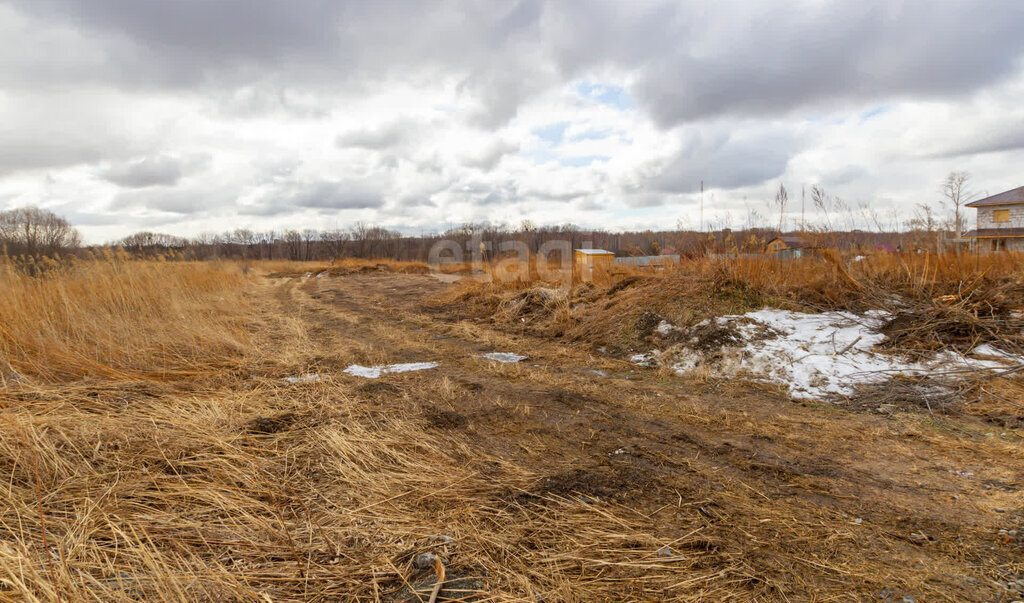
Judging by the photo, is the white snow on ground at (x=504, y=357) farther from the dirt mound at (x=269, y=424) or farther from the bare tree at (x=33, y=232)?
the bare tree at (x=33, y=232)

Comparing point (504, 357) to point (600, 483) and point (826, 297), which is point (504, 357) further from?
point (826, 297)

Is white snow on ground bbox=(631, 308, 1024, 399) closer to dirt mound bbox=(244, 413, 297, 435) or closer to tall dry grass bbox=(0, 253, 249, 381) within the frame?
dirt mound bbox=(244, 413, 297, 435)

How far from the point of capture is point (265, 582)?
184 centimetres

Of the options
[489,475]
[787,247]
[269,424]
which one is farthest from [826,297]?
[269,424]

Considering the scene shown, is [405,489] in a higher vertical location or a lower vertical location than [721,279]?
lower

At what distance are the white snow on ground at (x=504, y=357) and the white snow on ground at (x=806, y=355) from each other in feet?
5.19

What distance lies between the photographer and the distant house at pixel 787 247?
7168 mm

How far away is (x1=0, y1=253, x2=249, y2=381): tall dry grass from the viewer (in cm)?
479

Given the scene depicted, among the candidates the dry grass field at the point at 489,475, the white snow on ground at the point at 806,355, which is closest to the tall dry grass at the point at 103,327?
the dry grass field at the point at 489,475

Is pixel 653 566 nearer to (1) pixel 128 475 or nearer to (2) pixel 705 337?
(1) pixel 128 475

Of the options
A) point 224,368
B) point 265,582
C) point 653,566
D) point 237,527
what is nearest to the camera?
point 265,582

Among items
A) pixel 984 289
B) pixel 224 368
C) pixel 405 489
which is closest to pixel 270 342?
pixel 224 368

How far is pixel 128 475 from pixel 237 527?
924 mm

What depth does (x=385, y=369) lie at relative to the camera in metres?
5.77
